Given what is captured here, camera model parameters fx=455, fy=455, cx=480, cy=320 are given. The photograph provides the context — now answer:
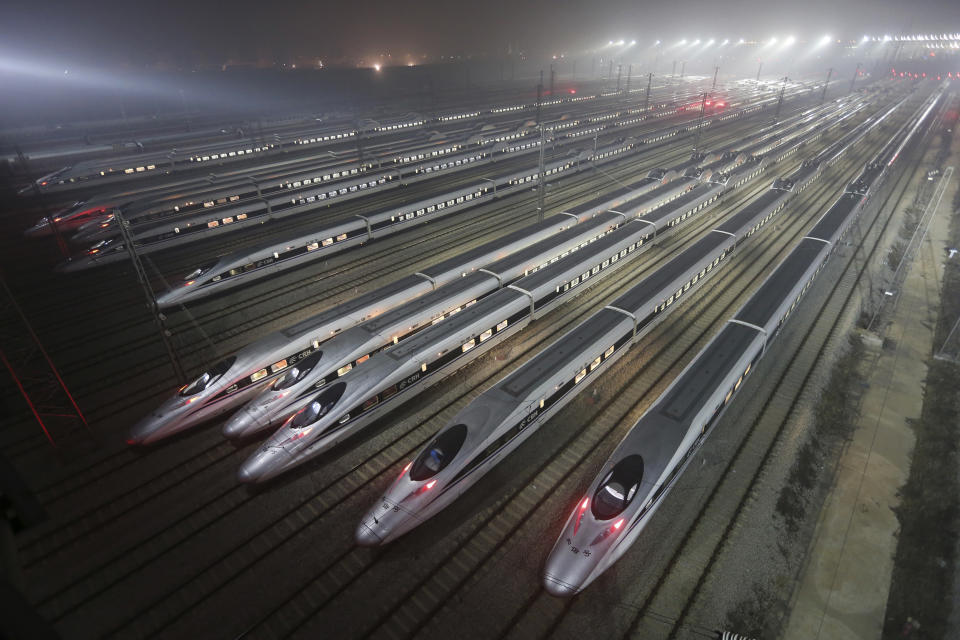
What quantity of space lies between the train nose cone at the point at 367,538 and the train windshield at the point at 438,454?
225 cm

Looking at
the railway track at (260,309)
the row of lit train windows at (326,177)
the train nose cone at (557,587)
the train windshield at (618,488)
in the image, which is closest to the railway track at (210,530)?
the train nose cone at (557,587)

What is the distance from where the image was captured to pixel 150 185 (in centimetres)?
5581

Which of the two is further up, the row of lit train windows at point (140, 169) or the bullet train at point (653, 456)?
the row of lit train windows at point (140, 169)

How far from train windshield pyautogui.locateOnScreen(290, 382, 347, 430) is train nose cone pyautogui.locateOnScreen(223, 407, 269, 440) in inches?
87.1

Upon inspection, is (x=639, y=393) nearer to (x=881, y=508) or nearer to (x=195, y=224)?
(x=881, y=508)

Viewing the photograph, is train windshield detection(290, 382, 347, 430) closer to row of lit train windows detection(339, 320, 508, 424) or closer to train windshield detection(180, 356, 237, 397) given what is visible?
row of lit train windows detection(339, 320, 508, 424)

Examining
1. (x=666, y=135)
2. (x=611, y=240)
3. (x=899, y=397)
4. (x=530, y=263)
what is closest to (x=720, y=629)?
(x=899, y=397)

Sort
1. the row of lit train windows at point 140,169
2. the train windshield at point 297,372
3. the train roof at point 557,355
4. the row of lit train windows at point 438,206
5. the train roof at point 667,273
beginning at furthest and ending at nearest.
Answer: the row of lit train windows at point 140,169, the row of lit train windows at point 438,206, the train roof at point 667,273, the train windshield at point 297,372, the train roof at point 557,355

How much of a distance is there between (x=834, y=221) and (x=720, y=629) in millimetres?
35149

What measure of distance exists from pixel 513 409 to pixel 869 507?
1403 cm

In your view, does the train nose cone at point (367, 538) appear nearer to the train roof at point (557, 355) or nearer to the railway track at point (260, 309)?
the train roof at point (557, 355)

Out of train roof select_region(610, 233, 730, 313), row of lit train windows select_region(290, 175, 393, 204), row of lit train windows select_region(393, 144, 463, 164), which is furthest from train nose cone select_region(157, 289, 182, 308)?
row of lit train windows select_region(393, 144, 463, 164)

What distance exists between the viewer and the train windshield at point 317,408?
18.7 meters

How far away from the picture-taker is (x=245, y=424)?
20.2 meters
